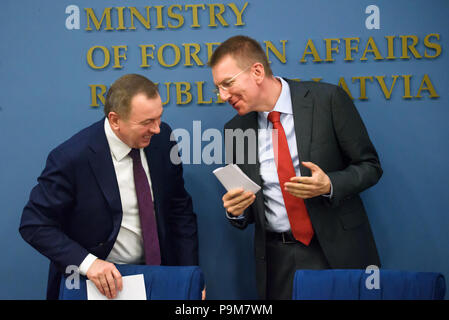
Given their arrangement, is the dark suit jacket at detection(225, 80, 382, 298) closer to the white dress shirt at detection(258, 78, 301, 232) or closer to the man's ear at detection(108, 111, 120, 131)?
the white dress shirt at detection(258, 78, 301, 232)

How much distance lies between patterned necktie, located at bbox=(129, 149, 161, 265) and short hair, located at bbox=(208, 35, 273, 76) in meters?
0.59

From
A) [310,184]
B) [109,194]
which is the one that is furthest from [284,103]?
[109,194]

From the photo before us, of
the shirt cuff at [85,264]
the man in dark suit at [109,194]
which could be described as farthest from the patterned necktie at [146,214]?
the shirt cuff at [85,264]

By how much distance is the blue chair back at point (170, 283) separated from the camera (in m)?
1.68

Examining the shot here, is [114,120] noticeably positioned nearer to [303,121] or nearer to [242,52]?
[242,52]

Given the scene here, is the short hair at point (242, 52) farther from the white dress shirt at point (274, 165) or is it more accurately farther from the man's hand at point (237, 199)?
the man's hand at point (237, 199)

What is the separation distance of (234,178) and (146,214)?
45 cm

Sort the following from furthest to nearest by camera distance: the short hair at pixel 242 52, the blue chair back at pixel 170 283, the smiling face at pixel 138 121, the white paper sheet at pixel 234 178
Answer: the short hair at pixel 242 52 → the smiling face at pixel 138 121 → the white paper sheet at pixel 234 178 → the blue chair back at pixel 170 283

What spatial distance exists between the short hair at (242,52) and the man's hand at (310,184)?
539 mm

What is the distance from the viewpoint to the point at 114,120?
1984 millimetres

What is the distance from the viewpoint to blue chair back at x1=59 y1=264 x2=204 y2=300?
168cm

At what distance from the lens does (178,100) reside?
2.52 m

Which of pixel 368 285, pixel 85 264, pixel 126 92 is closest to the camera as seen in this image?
pixel 368 285
